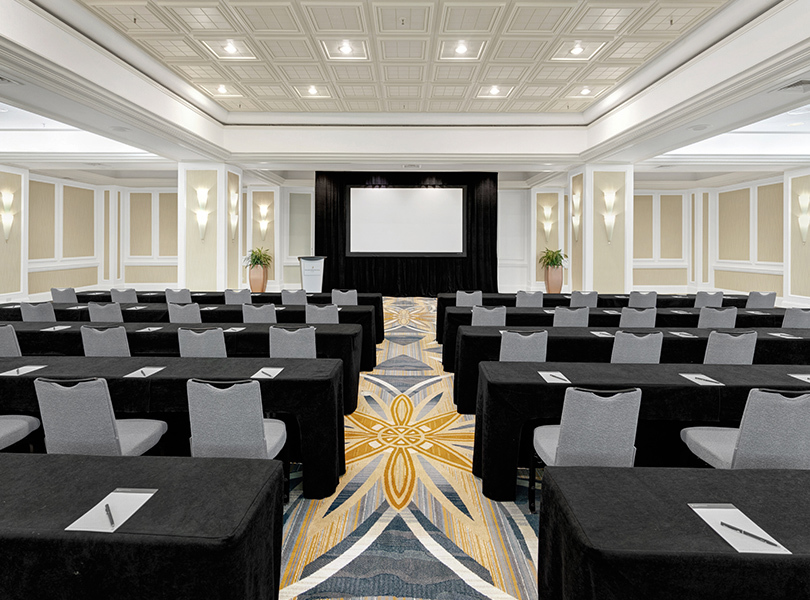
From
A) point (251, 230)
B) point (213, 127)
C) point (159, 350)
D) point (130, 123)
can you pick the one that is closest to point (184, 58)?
point (130, 123)

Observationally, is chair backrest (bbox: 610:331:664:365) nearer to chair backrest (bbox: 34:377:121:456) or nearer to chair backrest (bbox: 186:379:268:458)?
chair backrest (bbox: 186:379:268:458)

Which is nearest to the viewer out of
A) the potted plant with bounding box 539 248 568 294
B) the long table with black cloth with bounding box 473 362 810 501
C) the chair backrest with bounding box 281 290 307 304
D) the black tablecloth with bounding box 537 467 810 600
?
the black tablecloth with bounding box 537 467 810 600

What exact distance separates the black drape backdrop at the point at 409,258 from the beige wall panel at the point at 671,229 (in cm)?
549

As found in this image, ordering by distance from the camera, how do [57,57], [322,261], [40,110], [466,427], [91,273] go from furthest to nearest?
[91,273] < [322,261] < [40,110] < [57,57] < [466,427]

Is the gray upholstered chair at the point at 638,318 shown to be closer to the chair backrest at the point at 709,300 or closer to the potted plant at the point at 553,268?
the chair backrest at the point at 709,300

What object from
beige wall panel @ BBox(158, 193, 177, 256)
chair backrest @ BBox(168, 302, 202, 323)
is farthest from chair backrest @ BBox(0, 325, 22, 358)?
beige wall panel @ BBox(158, 193, 177, 256)

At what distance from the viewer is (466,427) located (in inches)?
175

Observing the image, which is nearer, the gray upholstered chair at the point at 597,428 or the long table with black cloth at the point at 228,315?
the gray upholstered chair at the point at 597,428

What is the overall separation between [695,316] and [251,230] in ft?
42.5

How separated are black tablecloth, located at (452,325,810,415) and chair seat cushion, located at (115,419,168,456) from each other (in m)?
2.55

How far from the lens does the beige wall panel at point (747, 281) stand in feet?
42.8

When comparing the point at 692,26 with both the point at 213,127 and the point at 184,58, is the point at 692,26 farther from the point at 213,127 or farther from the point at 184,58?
the point at 213,127

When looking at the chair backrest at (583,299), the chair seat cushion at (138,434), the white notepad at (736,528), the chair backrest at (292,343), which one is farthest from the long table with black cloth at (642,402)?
the chair backrest at (583,299)

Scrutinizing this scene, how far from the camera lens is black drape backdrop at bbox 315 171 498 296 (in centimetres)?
1458
